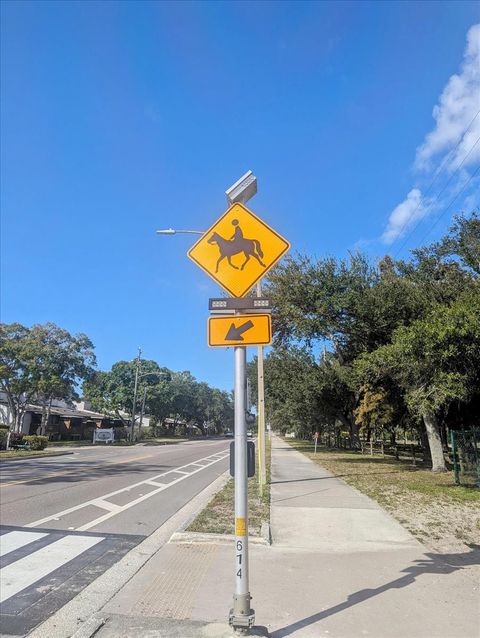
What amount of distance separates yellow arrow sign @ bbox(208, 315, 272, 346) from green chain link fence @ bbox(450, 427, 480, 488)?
12.2m

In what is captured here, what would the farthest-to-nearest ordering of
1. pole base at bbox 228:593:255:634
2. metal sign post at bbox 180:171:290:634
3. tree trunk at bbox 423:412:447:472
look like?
tree trunk at bbox 423:412:447:472 < metal sign post at bbox 180:171:290:634 < pole base at bbox 228:593:255:634

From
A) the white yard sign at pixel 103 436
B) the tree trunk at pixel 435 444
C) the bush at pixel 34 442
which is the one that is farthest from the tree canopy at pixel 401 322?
the white yard sign at pixel 103 436

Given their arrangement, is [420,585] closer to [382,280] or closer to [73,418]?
[382,280]

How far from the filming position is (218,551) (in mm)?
6977

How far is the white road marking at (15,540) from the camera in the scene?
7234 mm

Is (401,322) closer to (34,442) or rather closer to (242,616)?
(242,616)

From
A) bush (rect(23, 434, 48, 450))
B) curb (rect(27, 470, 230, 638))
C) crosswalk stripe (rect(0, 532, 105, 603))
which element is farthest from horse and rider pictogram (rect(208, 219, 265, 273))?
bush (rect(23, 434, 48, 450))

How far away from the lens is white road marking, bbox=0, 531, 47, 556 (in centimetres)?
723

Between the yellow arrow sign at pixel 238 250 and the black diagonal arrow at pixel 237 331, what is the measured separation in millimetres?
325

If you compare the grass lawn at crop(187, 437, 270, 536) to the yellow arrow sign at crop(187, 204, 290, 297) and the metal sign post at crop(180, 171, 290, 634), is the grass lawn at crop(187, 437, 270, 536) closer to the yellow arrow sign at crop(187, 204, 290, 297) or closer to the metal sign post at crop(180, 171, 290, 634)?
the metal sign post at crop(180, 171, 290, 634)

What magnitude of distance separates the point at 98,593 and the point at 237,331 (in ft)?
10.9

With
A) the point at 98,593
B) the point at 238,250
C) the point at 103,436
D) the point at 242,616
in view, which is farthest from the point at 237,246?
the point at 103,436

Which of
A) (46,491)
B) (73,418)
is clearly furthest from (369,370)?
(73,418)

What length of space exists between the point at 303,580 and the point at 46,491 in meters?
9.50
